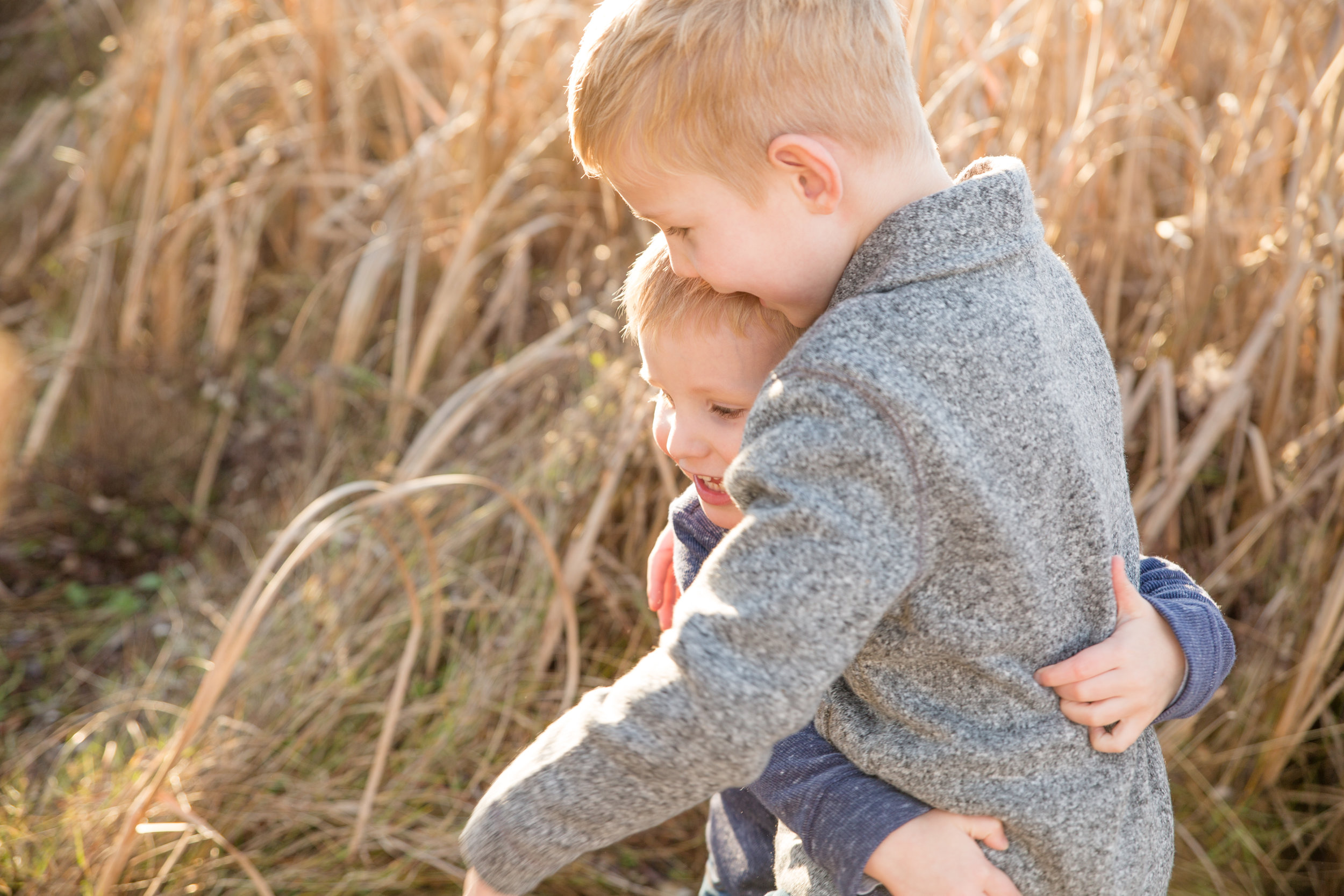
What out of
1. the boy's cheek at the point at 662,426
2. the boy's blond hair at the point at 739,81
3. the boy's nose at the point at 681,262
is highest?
the boy's blond hair at the point at 739,81

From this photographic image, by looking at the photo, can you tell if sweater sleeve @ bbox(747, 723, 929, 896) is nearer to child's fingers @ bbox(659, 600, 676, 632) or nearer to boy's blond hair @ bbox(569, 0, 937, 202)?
child's fingers @ bbox(659, 600, 676, 632)

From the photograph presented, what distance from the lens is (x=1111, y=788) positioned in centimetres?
103

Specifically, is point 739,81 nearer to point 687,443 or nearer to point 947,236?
point 947,236

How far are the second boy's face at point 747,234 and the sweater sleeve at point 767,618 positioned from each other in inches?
6.1

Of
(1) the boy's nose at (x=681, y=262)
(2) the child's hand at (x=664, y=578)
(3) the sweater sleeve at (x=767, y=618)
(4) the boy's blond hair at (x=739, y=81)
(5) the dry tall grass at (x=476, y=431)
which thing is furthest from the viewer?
(5) the dry tall grass at (x=476, y=431)

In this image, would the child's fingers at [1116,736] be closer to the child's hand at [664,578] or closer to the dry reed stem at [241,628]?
the child's hand at [664,578]

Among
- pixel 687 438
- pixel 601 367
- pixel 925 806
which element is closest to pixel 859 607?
pixel 925 806

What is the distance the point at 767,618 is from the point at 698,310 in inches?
17.5

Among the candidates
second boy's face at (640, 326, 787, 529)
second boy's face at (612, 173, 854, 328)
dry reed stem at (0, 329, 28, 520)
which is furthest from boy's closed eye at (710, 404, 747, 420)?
dry reed stem at (0, 329, 28, 520)

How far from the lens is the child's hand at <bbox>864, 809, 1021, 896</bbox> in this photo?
3.28ft

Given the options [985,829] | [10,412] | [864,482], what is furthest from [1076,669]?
[10,412]

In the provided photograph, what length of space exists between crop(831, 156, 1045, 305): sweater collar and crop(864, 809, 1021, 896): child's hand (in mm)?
487

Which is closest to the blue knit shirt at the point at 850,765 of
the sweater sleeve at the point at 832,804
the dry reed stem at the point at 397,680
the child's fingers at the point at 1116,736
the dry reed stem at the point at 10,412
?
the sweater sleeve at the point at 832,804

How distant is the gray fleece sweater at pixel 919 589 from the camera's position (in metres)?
0.85
